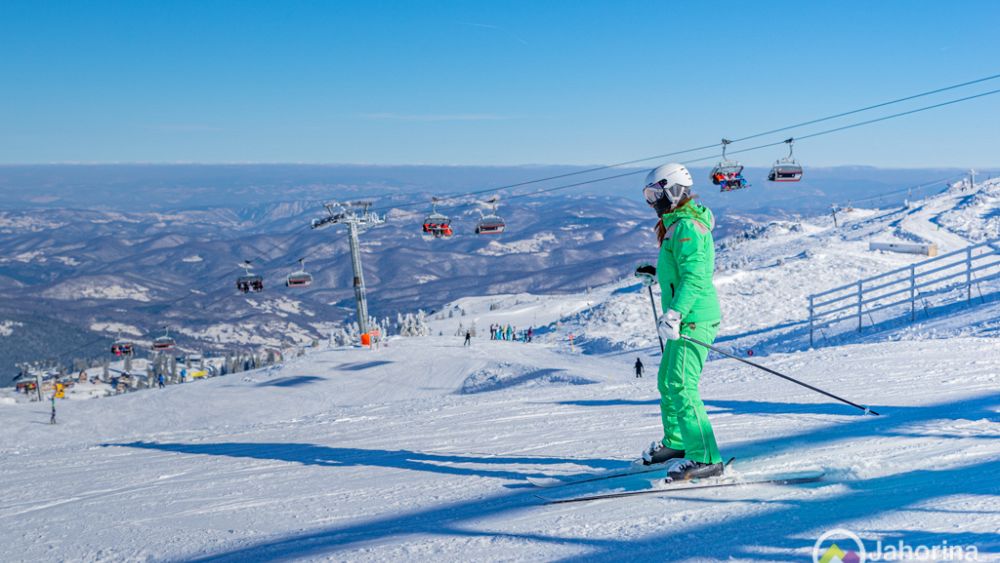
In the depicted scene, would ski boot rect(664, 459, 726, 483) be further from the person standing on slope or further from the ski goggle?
the ski goggle

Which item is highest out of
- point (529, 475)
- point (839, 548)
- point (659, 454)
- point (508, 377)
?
point (839, 548)

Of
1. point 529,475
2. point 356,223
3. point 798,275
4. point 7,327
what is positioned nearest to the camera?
point 529,475

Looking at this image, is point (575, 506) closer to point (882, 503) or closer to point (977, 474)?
point (882, 503)

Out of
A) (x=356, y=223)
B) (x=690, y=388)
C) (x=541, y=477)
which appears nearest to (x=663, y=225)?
(x=690, y=388)

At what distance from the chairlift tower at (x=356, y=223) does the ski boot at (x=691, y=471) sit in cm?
2342

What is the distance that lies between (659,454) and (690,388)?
2.17 feet

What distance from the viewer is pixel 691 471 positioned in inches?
180

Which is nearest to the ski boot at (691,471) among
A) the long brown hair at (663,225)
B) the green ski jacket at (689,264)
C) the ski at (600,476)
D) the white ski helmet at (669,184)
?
the ski at (600,476)

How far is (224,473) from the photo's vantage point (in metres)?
6.67

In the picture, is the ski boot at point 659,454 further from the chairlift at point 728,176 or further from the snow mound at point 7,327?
the snow mound at point 7,327

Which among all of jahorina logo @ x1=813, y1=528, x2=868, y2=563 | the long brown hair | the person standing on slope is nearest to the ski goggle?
the person standing on slope

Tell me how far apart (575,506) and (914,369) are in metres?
6.06

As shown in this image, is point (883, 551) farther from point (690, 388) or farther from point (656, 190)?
point (656, 190)

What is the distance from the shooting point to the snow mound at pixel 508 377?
833 inches
